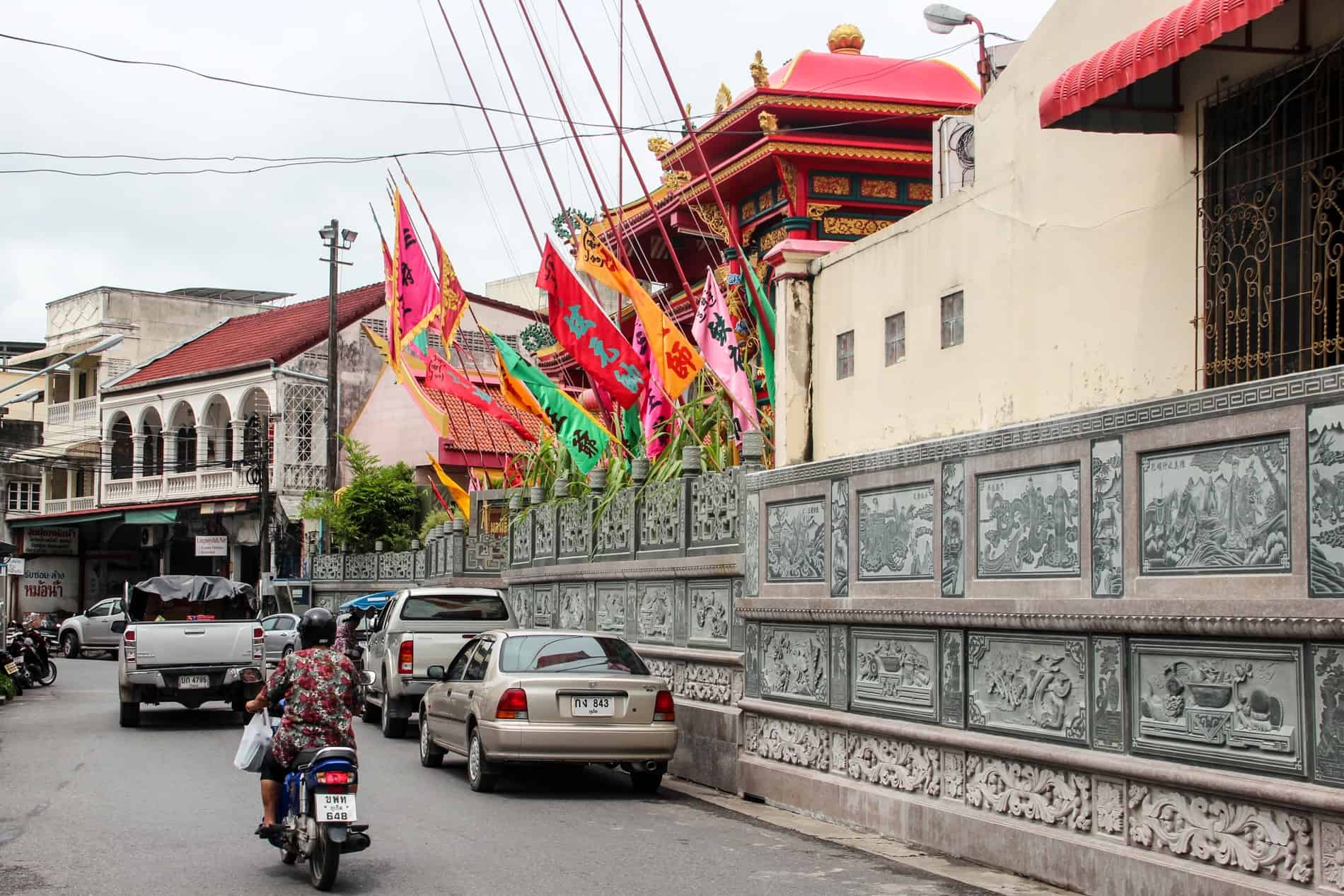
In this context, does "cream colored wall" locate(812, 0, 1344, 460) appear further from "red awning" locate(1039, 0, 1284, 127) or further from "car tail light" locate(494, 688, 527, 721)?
"car tail light" locate(494, 688, 527, 721)

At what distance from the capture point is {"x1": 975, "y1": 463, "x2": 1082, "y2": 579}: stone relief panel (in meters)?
9.45

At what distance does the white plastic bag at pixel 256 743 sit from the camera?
9570mm

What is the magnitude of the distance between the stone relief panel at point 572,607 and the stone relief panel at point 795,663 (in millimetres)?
6161

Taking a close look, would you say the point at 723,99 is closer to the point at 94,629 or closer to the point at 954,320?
the point at 954,320

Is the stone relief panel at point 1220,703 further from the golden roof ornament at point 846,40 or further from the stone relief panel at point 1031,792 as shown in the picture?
the golden roof ornament at point 846,40

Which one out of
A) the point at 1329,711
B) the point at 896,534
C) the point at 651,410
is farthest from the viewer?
the point at 651,410

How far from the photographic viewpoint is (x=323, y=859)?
897 cm

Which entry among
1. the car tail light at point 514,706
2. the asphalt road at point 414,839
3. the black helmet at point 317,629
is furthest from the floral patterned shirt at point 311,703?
the car tail light at point 514,706

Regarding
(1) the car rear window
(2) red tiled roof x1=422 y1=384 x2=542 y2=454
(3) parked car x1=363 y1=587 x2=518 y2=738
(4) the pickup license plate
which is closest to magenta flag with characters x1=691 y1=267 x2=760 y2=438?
(1) the car rear window

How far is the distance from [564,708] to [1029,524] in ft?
16.5

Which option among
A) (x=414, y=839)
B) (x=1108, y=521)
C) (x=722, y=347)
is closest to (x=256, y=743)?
(x=414, y=839)

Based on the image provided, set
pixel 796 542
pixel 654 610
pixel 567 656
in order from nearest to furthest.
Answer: pixel 796 542, pixel 567 656, pixel 654 610

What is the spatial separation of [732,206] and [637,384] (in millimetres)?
5464

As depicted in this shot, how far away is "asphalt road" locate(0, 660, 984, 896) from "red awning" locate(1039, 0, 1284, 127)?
5.03 meters
